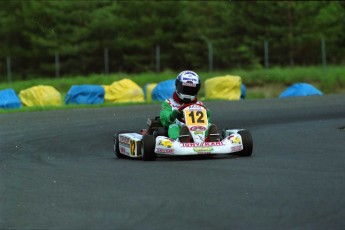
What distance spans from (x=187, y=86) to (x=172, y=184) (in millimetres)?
3247

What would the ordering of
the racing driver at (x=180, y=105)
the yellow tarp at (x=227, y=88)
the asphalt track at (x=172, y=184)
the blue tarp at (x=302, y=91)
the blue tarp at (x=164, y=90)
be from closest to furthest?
the asphalt track at (x=172, y=184), the racing driver at (x=180, y=105), the blue tarp at (x=164, y=90), the yellow tarp at (x=227, y=88), the blue tarp at (x=302, y=91)

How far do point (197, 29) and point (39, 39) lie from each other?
26.6 ft

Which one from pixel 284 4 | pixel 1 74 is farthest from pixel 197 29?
pixel 1 74

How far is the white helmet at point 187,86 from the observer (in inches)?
452

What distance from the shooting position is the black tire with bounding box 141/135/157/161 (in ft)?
35.6

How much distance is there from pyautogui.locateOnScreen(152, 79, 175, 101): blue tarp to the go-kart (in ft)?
36.9

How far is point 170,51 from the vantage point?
163 ft

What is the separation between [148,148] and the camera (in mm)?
10836

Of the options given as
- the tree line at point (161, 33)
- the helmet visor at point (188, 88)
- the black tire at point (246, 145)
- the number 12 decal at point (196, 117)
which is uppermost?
the helmet visor at point (188, 88)

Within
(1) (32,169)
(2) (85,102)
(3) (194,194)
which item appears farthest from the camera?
(2) (85,102)

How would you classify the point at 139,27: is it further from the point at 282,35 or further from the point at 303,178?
the point at 303,178

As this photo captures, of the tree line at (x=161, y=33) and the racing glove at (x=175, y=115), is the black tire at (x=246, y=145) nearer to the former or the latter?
the racing glove at (x=175, y=115)

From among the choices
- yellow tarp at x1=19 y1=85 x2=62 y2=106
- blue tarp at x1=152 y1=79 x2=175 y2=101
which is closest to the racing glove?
blue tarp at x1=152 y1=79 x2=175 y2=101

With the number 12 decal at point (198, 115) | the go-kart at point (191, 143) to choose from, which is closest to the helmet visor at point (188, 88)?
the go-kart at point (191, 143)
